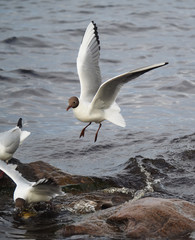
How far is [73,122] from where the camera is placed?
1115 cm

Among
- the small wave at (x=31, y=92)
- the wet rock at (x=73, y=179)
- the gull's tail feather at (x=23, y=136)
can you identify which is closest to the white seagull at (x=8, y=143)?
the gull's tail feather at (x=23, y=136)

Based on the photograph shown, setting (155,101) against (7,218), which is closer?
(7,218)

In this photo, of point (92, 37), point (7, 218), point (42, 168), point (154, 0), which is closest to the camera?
point (7, 218)

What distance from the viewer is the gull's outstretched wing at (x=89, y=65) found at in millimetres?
7859

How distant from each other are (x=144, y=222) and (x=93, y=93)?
2939 millimetres

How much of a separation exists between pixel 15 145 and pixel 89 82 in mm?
1404

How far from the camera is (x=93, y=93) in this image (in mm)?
7922

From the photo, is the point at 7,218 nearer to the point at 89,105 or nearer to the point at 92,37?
the point at 89,105

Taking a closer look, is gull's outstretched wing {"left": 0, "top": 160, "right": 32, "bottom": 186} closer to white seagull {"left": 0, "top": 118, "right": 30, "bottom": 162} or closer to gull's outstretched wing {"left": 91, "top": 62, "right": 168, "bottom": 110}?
white seagull {"left": 0, "top": 118, "right": 30, "bottom": 162}

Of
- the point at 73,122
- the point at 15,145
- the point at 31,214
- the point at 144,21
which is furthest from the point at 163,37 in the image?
the point at 31,214

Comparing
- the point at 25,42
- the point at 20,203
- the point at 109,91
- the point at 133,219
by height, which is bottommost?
the point at 25,42

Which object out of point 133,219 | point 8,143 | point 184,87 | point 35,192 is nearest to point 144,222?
point 133,219

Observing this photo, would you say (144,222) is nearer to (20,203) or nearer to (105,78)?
(20,203)

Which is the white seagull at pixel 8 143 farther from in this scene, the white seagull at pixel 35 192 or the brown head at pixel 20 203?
the brown head at pixel 20 203
